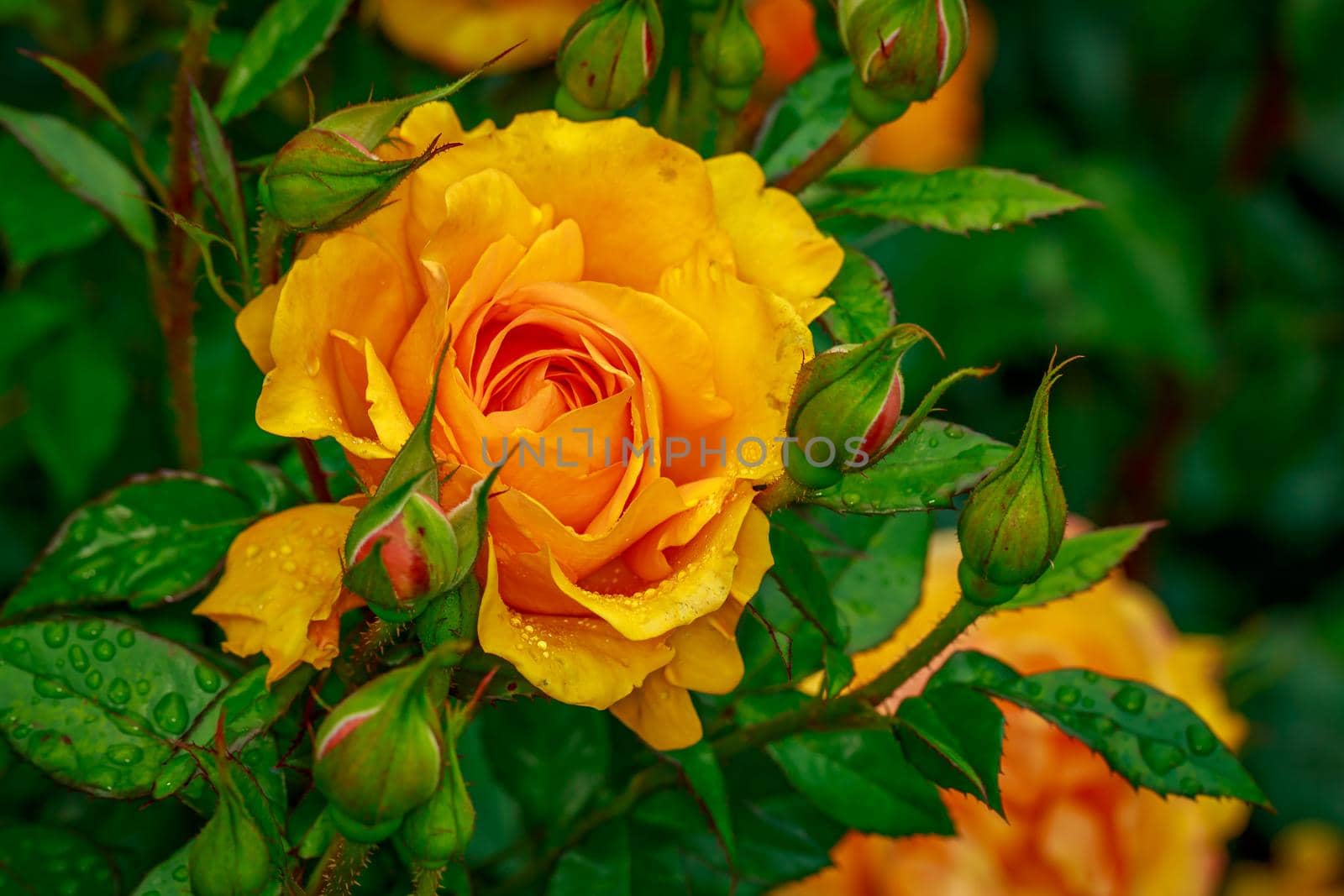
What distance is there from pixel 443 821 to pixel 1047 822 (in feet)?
2.26

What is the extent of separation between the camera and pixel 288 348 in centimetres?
56

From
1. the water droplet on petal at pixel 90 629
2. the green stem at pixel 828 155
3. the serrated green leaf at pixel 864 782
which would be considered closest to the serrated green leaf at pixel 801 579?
the serrated green leaf at pixel 864 782

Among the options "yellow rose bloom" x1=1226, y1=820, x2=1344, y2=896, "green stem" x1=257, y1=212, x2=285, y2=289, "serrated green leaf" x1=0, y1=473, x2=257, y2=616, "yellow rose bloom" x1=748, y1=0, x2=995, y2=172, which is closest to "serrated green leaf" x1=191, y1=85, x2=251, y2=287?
"green stem" x1=257, y1=212, x2=285, y2=289

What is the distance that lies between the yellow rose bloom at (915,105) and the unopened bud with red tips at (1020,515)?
83cm

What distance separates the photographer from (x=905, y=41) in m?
0.66

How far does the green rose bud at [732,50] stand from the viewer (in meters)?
0.69

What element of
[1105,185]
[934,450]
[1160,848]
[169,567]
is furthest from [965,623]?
[1105,185]

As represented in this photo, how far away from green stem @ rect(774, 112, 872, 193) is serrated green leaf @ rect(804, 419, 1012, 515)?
0.60 feet

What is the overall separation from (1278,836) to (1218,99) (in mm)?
1055

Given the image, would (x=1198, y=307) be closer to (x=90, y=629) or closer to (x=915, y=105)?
(x=915, y=105)

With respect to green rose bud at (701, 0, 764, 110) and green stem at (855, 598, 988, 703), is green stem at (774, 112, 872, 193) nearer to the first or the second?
green rose bud at (701, 0, 764, 110)

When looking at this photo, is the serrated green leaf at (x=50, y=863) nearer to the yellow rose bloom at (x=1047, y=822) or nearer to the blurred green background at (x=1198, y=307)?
the yellow rose bloom at (x=1047, y=822)

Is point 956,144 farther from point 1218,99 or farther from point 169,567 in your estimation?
point 169,567

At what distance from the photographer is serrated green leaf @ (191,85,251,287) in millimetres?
639
